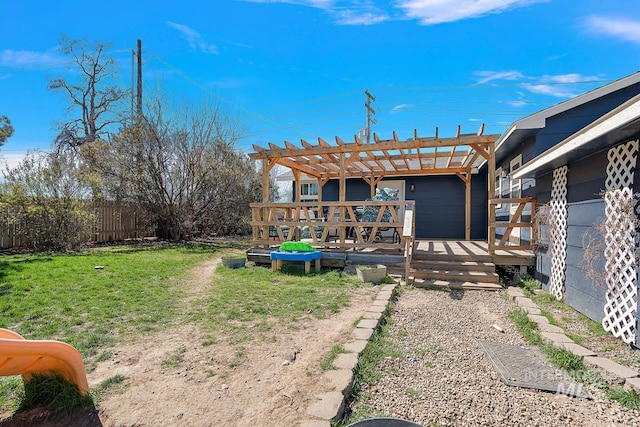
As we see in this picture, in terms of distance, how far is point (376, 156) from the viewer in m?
8.32

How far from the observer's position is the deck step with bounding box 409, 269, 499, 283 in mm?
5586

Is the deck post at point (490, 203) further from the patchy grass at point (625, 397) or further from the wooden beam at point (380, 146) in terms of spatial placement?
the patchy grass at point (625, 397)

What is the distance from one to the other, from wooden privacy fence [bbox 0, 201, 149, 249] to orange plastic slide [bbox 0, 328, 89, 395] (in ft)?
30.9

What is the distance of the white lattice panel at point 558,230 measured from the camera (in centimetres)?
476

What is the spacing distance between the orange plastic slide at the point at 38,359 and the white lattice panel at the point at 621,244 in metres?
4.59

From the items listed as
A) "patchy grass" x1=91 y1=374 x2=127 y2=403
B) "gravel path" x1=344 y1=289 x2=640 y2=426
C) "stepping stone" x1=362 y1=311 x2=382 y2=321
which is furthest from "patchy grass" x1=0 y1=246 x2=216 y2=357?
"gravel path" x1=344 y1=289 x2=640 y2=426

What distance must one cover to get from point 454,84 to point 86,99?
21.4 metres

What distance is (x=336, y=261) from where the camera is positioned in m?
6.68

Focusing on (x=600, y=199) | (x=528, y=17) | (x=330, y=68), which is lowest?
(x=600, y=199)

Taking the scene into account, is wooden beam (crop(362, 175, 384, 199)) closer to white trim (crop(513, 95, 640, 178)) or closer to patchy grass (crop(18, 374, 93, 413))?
white trim (crop(513, 95, 640, 178))

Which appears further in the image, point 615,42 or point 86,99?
point 86,99

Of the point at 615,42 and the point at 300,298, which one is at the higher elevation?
the point at 615,42

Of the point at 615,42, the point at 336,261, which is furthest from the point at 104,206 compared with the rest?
the point at 615,42

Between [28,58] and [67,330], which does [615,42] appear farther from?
[28,58]
